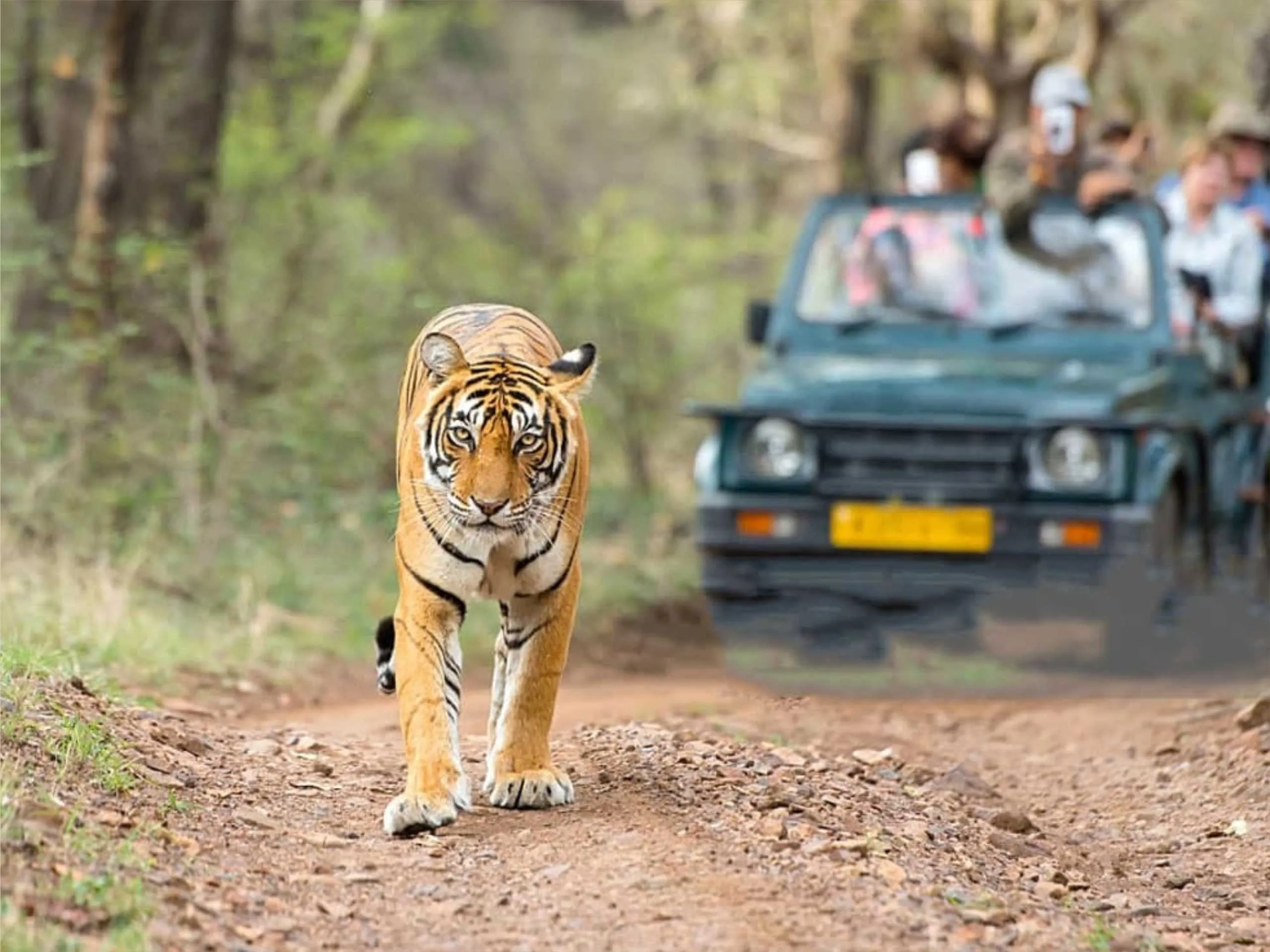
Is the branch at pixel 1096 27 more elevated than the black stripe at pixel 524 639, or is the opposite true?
the branch at pixel 1096 27

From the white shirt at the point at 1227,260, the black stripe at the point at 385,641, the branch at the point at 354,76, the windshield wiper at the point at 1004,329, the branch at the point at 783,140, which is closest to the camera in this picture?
the black stripe at the point at 385,641

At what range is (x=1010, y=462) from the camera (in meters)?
9.27

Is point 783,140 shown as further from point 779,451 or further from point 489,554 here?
point 489,554

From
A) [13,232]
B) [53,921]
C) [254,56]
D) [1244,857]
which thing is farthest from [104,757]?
[254,56]

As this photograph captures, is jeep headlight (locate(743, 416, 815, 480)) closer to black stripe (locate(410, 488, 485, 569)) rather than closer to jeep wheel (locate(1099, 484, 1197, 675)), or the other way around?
jeep wheel (locate(1099, 484, 1197, 675))

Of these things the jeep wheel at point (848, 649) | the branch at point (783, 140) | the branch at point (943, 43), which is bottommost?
the jeep wheel at point (848, 649)

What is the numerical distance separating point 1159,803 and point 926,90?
16.4m

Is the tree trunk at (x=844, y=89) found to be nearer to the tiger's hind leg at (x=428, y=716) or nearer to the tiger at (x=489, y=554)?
the tiger at (x=489, y=554)

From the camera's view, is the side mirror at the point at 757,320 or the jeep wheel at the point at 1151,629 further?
the side mirror at the point at 757,320

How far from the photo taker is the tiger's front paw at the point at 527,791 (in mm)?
6117

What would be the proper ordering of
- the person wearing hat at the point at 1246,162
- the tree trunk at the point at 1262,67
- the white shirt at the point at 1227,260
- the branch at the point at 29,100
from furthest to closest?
the tree trunk at the point at 1262,67 < the branch at the point at 29,100 < the person wearing hat at the point at 1246,162 < the white shirt at the point at 1227,260

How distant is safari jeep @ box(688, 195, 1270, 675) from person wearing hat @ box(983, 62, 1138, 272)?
0.07 meters

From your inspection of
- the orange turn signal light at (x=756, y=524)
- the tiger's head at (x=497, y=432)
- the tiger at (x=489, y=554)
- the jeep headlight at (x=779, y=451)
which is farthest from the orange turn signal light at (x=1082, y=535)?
the tiger's head at (x=497, y=432)

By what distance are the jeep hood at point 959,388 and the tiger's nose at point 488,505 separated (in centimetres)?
378
